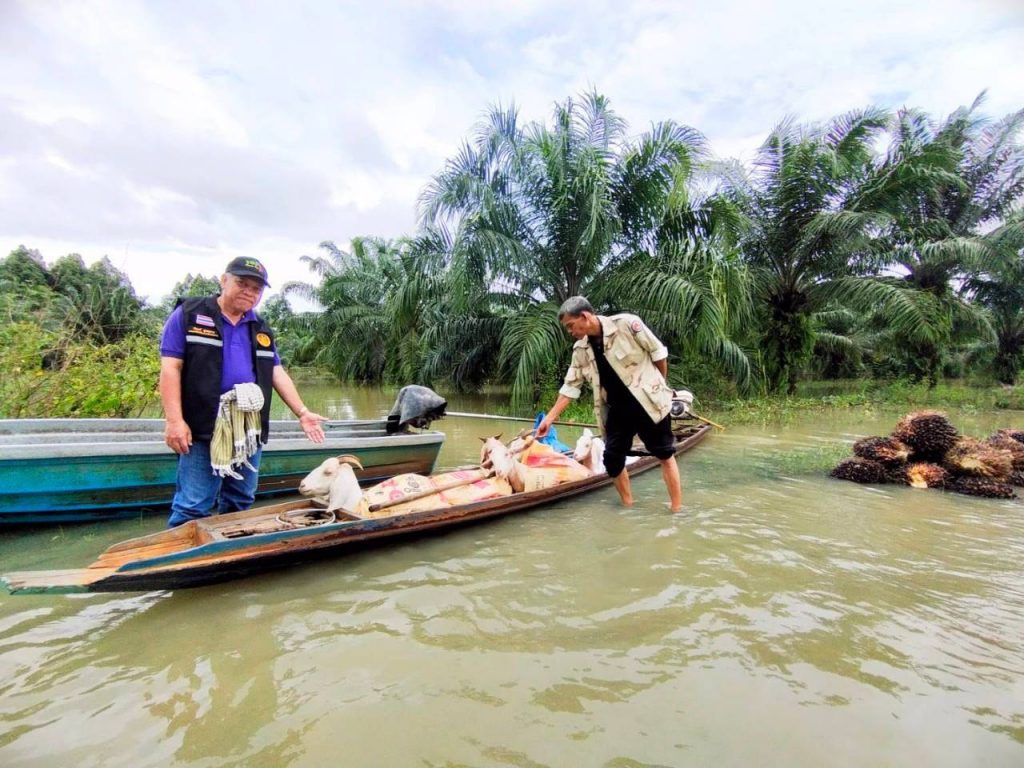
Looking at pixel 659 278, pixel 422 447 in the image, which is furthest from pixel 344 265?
pixel 422 447

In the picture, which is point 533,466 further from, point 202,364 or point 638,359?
point 202,364

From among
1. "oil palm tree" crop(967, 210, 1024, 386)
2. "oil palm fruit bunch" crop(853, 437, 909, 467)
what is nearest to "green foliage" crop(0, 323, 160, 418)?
"oil palm fruit bunch" crop(853, 437, 909, 467)

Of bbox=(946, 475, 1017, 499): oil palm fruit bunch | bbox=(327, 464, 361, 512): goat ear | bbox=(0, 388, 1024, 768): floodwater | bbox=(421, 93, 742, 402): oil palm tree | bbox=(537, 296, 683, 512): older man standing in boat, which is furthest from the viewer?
bbox=(421, 93, 742, 402): oil palm tree

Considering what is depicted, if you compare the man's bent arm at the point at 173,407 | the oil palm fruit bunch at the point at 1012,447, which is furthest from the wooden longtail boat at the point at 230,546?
the oil palm fruit bunch at the point at 1012,447

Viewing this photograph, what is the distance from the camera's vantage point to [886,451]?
4.80m

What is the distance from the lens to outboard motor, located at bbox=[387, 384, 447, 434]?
513 centimetres

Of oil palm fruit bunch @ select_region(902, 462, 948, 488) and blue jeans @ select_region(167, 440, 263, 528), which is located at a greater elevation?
blue jeans @ select_region(167, 440, 263, 528)

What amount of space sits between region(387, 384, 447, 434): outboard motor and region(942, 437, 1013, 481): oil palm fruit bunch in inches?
189

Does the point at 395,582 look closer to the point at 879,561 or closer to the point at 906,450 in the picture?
the point at 879,561

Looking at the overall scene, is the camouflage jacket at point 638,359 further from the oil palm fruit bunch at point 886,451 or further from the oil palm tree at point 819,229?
the oil palm tree at point 819,229

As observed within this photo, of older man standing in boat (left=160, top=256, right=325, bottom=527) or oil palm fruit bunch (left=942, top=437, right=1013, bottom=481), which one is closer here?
older man standing in boat (left=160, top=256, right=325, bottom=527)

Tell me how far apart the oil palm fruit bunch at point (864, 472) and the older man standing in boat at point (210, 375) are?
5036mm

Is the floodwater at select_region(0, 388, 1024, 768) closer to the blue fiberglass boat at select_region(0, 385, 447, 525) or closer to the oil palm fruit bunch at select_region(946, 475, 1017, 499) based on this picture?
the blue fiberglass boat at select_region(0, 385, 447, 525)

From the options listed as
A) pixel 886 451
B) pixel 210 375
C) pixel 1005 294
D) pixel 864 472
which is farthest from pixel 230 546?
pixel 1005 294
